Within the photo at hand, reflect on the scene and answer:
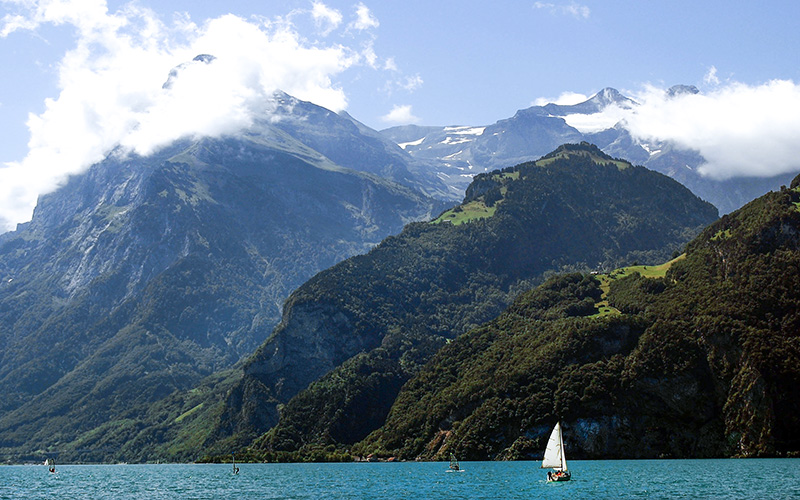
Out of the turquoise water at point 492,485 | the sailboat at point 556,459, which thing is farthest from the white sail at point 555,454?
the turquoise water at point 492,485

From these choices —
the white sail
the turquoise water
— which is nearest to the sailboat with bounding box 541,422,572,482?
the white sail

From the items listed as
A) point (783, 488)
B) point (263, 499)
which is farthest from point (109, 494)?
point (783, 488)

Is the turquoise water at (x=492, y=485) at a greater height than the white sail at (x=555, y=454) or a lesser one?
lesser

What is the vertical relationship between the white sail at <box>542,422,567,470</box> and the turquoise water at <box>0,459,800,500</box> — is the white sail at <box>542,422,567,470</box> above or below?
above

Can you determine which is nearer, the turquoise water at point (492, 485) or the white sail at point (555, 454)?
the turquoise water at point (492, 485)

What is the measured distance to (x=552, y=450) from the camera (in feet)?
460

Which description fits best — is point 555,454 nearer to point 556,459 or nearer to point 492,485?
point 556,459

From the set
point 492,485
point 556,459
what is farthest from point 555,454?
point 492,485

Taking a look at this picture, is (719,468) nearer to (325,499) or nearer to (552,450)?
(552,450)

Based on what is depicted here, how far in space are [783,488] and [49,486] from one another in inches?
5494

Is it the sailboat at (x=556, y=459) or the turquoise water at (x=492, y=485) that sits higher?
the sailboat at (x=556, y=459)

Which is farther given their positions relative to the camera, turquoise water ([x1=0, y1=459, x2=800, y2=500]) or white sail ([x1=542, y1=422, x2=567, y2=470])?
white sail ([x1=542, y1=422, x2=567, y2=470])

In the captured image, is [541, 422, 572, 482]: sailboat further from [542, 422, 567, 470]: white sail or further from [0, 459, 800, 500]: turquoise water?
[0, 459, 800, 500]: turquoise water

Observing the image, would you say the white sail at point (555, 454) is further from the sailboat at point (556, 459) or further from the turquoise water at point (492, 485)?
the turquoise water at point (492, 485)
